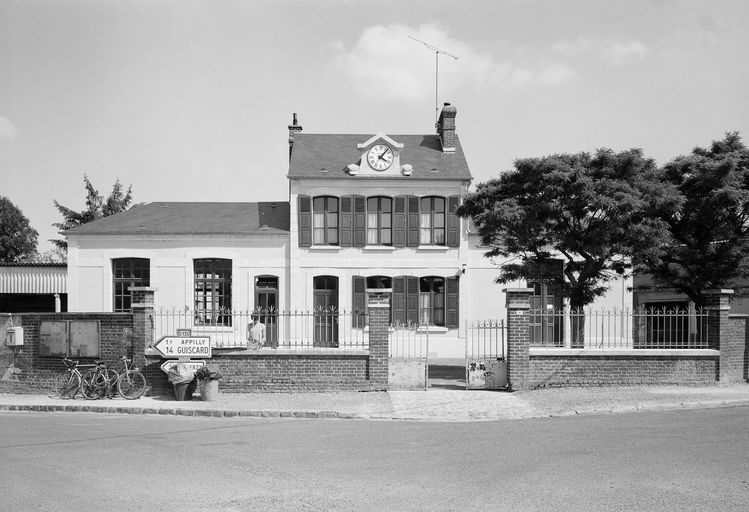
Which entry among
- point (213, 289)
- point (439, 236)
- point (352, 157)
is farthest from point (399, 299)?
point (213, 289)

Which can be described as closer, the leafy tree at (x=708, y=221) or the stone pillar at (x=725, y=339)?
the stone pillar at (x=725, y=339)

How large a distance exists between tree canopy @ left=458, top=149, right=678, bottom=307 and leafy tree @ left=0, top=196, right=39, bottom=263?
47.8 m

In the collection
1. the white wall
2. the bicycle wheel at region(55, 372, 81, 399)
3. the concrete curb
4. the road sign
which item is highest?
the white wall

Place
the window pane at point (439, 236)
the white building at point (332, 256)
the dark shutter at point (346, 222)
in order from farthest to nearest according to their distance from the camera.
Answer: the window pane at point (439, 236)
the dark shutter at point (346, 222)
the white building at point (332, 256)

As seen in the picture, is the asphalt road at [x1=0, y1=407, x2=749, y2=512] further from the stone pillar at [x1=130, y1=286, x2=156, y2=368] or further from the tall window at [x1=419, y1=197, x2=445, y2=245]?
the tall window at [x1=419, y1=197, x2=445, y2=245]

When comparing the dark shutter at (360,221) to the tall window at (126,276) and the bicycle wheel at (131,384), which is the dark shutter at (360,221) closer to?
the tall window at (126,276)

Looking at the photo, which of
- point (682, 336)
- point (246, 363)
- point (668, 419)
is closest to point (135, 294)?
point (246, 363)

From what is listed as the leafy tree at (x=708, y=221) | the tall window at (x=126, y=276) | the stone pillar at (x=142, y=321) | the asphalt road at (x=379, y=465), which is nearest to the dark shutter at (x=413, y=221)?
the leafy tree at (x=708, y=221)

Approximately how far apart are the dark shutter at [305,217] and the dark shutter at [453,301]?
18.0 feet

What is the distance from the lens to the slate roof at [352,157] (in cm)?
2911

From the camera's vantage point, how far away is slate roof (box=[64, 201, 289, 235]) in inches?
1136

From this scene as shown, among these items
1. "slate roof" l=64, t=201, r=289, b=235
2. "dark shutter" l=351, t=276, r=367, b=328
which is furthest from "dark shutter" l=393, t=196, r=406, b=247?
Answer: "slate roof" l=64, t=201, r=289, b=235

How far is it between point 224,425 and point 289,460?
12.7 ft

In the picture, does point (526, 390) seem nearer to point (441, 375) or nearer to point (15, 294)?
point (441, 375)
